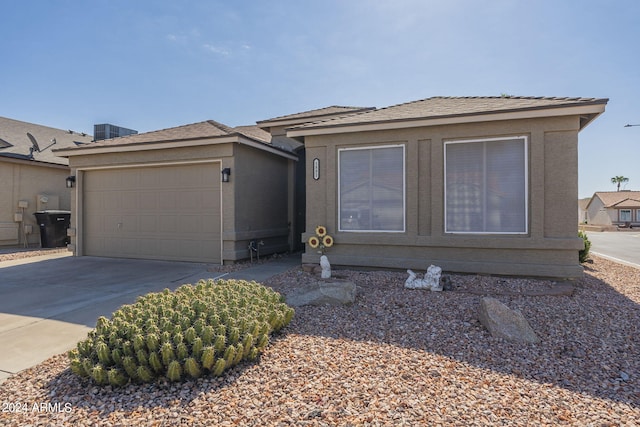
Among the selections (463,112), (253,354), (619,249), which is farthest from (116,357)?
(619,249)

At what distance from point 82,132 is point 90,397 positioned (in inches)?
789

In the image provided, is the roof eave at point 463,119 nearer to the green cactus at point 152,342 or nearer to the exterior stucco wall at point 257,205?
the exterior stucco wall at point 257,205

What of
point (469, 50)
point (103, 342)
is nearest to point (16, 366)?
point (103, 342)

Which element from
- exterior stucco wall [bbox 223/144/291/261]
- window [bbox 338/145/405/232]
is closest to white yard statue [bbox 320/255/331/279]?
window [bbox 338/145/405/232]

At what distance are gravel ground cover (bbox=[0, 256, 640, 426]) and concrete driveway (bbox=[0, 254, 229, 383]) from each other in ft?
1.85

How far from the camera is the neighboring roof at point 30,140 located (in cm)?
1313

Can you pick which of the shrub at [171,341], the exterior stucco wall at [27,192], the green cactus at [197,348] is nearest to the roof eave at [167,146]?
the exterior stucco wall at [27,192]

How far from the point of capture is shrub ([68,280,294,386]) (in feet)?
Answer: 9.78

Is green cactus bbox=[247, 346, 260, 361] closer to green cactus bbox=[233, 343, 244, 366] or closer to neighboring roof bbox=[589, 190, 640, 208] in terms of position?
green cactus bbox=[233, 343, 244, 366]

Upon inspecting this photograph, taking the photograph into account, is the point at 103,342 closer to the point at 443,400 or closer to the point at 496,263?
the point at 443,400

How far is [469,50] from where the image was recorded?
8812 millimetres

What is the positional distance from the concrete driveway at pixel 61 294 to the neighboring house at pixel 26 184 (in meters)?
3.75

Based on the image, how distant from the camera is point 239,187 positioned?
8.78 m

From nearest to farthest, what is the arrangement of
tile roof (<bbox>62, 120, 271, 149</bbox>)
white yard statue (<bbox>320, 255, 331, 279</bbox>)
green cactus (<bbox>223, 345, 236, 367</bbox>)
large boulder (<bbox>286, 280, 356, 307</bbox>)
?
green cactus (<bbox>223, 345, 236, 367</bbox>) < large boulder (<bbox>286, 280, 356, 307</bbox>) < white yard statue (<bbox>320, 255, 331, 279</bbox>) < tile roof (<bbox>62, 120, 271, 149</bbox>)
